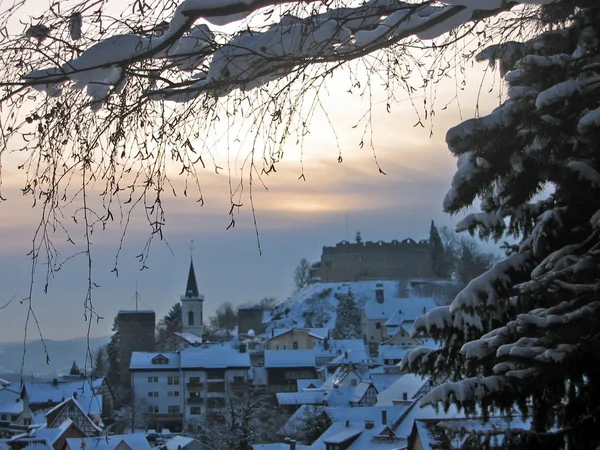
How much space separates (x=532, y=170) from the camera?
450 centimetres

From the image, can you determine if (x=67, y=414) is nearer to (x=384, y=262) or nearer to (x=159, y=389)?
(x=159, y=389)

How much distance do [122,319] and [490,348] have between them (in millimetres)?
59391

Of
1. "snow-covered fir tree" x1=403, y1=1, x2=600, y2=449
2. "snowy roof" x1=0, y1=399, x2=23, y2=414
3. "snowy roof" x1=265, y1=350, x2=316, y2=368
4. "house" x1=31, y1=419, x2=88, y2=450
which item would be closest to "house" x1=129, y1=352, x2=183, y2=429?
"snowy roof" x1=0, y1=399, x2=23, y2=414

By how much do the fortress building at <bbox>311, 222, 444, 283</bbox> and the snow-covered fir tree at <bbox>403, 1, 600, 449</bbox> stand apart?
4199 inches

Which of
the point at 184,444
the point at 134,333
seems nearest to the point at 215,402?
the point at 184,444

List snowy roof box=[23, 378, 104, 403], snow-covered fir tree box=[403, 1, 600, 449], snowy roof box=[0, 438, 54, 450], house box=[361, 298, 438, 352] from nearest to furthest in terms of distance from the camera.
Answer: snow-covered fir tree box=[403, 1, 600, 449], snowy roof box=[0, 438, 54, 450], snowy roof box=[23, 378, 104, 403], house box=[361, 298, 438, 352]

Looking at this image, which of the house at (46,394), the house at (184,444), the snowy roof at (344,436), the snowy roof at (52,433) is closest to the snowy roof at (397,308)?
the house at (46,394)

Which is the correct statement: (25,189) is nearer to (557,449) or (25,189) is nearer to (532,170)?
(532,170)

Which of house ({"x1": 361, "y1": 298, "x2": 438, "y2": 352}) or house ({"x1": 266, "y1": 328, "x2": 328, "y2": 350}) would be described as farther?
house ({"x1": 361, "y1": 298, "x2": 438, "y2": 352})

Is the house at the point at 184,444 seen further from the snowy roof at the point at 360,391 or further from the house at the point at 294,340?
the house at the point at 294,340

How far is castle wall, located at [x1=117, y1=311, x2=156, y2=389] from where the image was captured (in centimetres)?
6069

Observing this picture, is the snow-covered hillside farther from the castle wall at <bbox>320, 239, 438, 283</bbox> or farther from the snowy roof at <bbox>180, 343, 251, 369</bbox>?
the snowy roof at <bbox>180, 343, 251, 369</bbox>

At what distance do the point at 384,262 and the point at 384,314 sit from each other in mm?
29503

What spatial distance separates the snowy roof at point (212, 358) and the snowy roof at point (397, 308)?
35.6 meters
